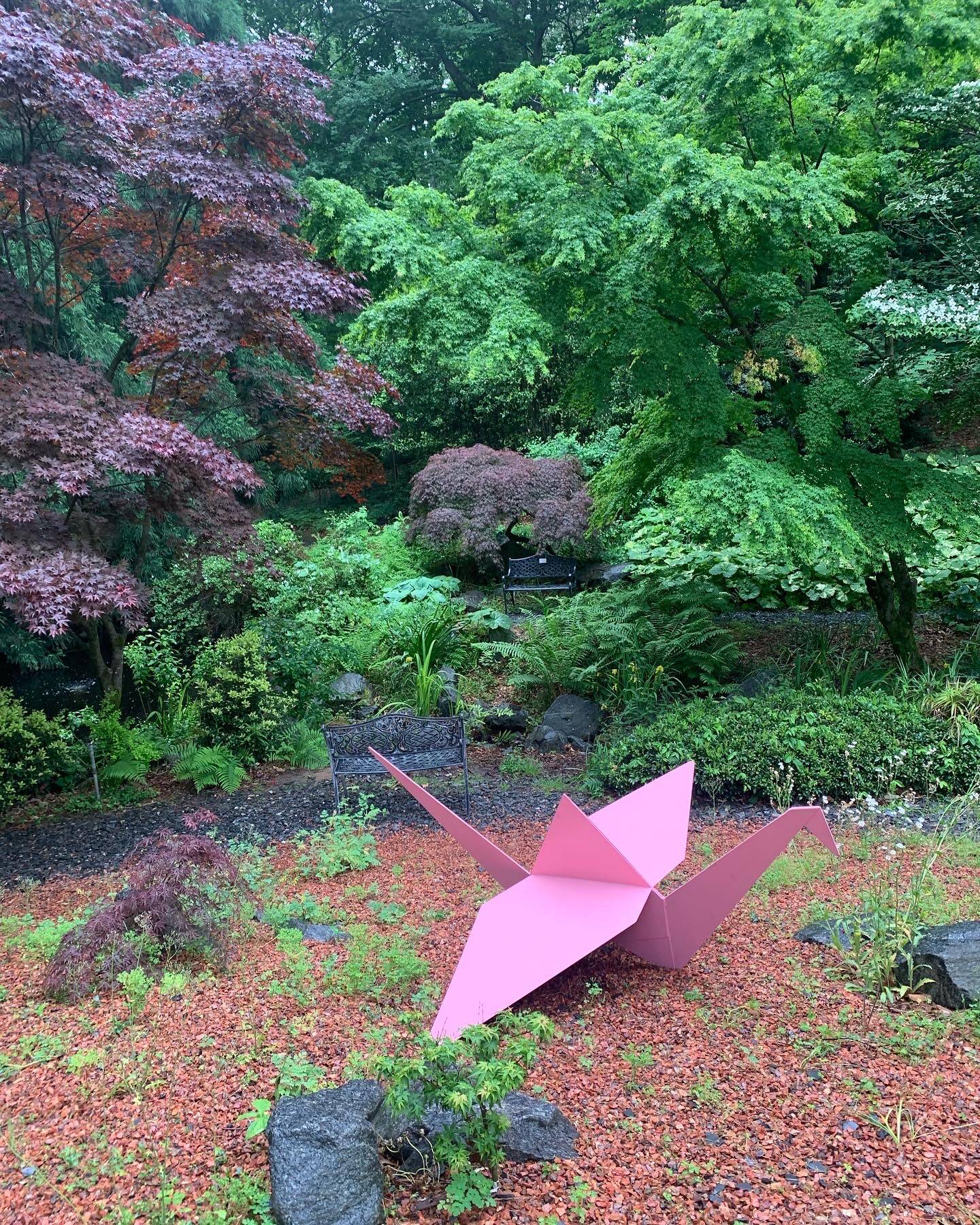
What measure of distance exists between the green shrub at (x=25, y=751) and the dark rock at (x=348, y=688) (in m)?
2.20

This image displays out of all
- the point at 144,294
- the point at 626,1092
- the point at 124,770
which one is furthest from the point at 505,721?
the point at 626,1092

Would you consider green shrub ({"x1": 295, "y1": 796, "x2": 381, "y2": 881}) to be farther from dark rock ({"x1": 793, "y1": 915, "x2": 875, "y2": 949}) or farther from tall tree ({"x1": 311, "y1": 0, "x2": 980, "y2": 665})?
tall tree ({"x1": 311, "y1": 0, "x2": 980, "y2": 665})

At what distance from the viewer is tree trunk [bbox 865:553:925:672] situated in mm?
7223

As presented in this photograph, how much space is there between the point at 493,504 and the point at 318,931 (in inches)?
277

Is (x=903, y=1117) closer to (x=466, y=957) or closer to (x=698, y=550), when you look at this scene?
(x=466, y=957)

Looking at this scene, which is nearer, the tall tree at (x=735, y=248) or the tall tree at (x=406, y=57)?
the tall tree at (x=735, y=248)

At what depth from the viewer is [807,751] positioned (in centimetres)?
558

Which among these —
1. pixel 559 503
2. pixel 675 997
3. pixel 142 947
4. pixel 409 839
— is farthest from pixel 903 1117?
pixel 559 503

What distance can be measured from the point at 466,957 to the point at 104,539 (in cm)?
431

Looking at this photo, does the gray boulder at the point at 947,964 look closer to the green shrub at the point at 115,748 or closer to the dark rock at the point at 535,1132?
the dark rock at the point at 535,1132

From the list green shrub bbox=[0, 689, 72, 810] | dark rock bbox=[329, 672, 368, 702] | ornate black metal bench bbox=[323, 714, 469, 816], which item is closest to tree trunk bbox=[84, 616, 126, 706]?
green shrub bbox=[0, 689, 72, 810]

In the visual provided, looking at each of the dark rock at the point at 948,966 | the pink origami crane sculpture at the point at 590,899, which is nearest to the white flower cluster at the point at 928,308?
the pink origami crane sculpture at the point at 590,899

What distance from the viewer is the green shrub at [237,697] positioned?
6402 mm

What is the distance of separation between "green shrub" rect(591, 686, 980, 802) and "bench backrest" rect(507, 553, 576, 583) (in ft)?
13.6
